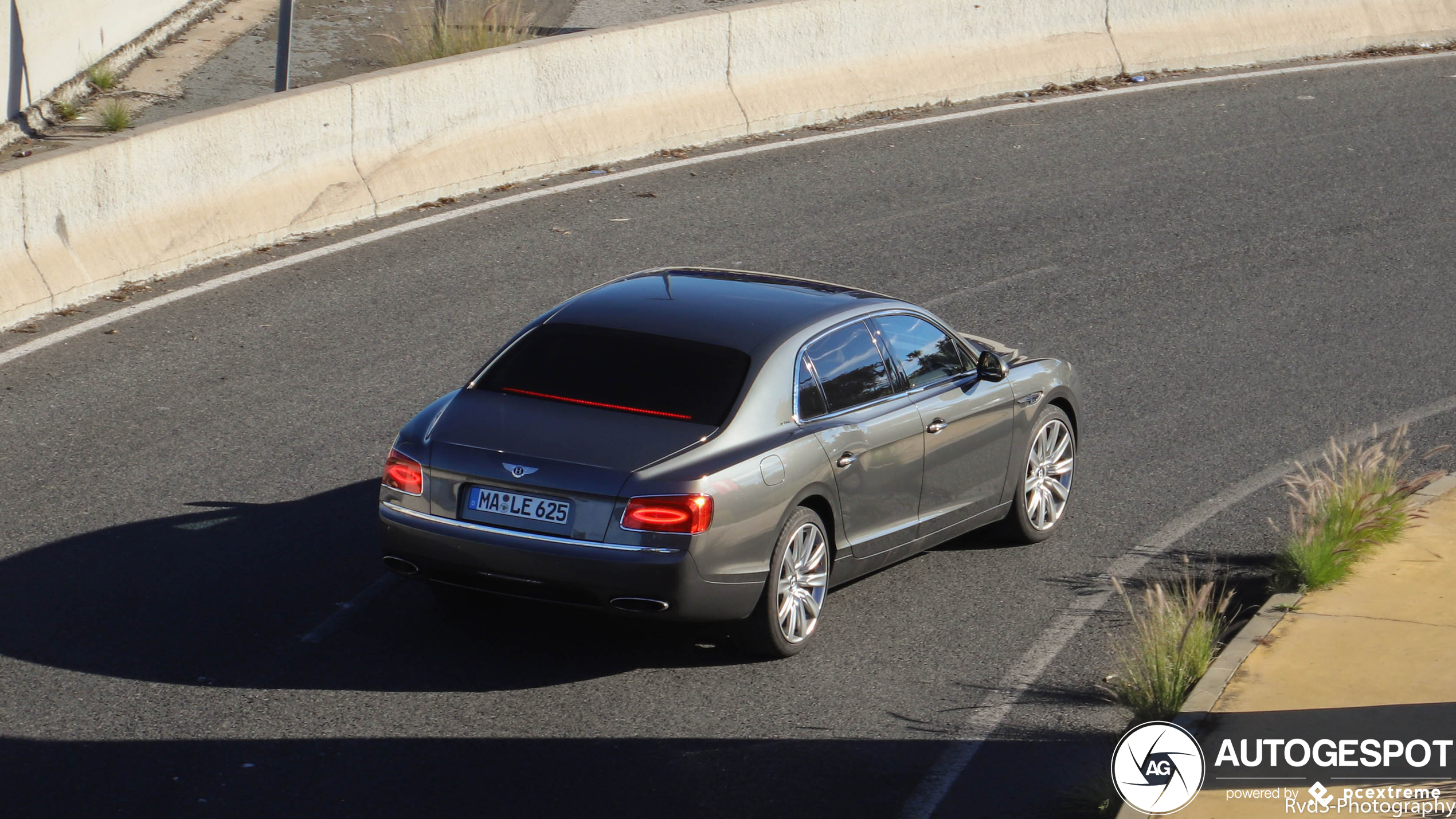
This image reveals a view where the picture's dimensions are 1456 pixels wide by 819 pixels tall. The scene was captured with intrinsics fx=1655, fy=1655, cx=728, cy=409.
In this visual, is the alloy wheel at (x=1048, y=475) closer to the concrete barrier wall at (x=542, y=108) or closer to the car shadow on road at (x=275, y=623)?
the car shadow on road at (x=275, y=623)

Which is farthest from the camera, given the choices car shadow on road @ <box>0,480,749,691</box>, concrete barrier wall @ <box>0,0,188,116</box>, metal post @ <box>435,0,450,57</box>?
metal post @ <box>435,0,450,57</box>

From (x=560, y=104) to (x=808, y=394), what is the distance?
8.77 meters

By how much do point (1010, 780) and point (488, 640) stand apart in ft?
8.12

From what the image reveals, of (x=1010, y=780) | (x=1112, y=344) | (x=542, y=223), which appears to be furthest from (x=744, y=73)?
(x=1010, y=780)

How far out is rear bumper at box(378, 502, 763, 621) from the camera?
6.86 meters

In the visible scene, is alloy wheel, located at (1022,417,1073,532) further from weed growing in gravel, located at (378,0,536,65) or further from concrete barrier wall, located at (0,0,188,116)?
concrete barrier wall, located at (0,0,188,116)

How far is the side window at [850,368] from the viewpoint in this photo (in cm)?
784

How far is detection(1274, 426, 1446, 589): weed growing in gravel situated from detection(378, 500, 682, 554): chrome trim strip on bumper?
11.5 ft

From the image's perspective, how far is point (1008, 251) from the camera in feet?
45.9

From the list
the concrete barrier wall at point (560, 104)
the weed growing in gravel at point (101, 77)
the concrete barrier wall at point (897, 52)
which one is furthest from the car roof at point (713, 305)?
the weed growing in gravel at point (101, 77)

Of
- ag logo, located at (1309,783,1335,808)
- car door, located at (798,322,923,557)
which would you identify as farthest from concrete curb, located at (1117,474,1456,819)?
car door, located at (798,322,923,557)

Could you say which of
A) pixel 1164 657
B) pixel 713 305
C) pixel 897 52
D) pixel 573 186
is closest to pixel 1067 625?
pixel 1164 657

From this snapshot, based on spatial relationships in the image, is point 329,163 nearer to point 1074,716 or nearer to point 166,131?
point 166,131

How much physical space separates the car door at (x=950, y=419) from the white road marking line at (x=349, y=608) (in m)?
2.68
